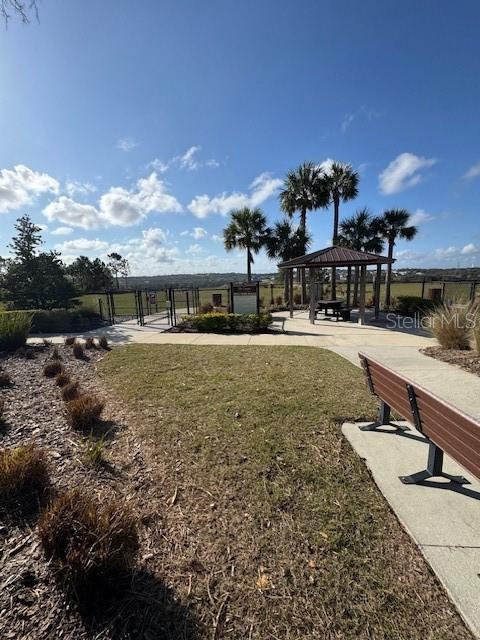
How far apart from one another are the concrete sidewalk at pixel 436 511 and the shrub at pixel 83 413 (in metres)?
2.97

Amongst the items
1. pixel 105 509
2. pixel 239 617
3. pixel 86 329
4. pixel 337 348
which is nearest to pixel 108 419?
pixel 105 509

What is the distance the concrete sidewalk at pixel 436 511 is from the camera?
5.65 feet

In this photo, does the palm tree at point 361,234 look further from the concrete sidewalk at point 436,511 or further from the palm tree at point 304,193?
the concrete sidewalk at point 436,511

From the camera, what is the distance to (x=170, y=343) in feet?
29.3

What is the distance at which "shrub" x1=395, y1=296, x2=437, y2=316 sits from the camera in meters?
14.3

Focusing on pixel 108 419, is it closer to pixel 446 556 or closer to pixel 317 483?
pixel 317 483

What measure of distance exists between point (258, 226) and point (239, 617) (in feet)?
70.8

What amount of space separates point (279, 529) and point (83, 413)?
99.8 inches

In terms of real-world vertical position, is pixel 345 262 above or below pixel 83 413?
above

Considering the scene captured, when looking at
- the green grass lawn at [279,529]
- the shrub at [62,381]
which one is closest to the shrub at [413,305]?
the green grass lawn at [279,529]

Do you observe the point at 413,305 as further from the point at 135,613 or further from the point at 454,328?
the point at 135,613

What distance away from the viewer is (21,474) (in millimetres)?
Answer: 2213

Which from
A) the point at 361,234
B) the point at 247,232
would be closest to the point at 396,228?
the point at 361,234

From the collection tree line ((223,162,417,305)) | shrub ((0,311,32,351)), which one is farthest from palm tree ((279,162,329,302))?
shrub ((0,311,32,351))
